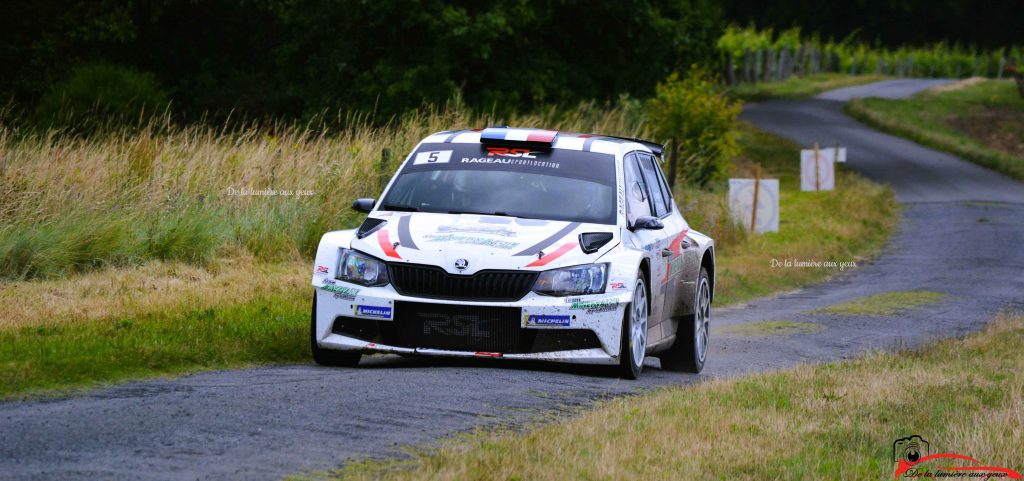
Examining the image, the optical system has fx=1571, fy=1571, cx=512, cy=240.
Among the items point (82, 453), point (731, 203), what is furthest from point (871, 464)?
point (731, 203)

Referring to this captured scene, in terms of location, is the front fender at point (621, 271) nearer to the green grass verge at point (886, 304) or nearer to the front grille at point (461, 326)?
the front grille at point (461, 326)

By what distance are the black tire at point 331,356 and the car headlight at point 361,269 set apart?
1.11ft

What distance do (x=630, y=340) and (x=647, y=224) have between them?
0.95 metres

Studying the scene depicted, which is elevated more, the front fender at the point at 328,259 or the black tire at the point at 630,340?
the front fender at the point at 328,259

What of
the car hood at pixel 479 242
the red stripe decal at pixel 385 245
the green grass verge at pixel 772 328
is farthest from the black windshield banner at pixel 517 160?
the green grass verge at pixel 772 328

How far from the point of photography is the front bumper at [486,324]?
10.3 metres

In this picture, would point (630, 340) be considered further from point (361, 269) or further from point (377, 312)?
point (361, 269)

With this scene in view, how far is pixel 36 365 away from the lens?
9594mm

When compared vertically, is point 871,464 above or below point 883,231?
above

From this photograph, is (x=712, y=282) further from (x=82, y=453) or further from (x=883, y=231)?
(x=883, y=231)

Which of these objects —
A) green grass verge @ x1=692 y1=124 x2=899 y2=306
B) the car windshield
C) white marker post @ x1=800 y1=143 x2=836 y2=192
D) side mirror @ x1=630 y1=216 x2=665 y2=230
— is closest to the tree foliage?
green grass verge @ x1=692 y1=124 x2=899 y2=306

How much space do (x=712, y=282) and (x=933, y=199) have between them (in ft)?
100

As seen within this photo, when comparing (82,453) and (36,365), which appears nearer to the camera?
(82,453)

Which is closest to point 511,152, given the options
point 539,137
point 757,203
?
point 539,137
